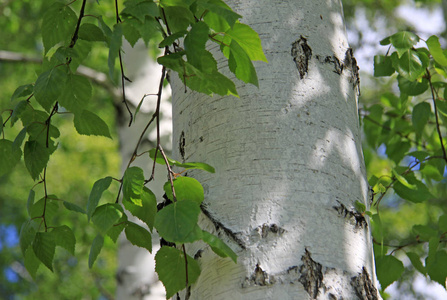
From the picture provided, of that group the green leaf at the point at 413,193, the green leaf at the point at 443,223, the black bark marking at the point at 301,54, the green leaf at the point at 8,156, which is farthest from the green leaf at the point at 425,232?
the green leaf at the point at 8,156

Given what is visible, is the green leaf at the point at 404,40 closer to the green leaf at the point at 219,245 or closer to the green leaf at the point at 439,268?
the green leaf at the point at 439,268

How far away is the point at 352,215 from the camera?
0.89 m

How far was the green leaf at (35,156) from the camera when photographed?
101cm

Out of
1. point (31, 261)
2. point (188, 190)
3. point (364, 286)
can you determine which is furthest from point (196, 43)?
point (31, 261)

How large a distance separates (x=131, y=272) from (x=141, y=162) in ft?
1.77

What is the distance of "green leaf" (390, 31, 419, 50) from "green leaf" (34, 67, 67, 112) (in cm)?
91

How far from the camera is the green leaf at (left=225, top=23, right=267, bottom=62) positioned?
83cm

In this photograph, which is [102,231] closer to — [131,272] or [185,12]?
[185,12]

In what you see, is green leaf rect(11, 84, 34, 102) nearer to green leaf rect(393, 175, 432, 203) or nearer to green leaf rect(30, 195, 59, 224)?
green leaf rect(30, 195, 59, 224)

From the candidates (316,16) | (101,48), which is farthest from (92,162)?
(316,16)

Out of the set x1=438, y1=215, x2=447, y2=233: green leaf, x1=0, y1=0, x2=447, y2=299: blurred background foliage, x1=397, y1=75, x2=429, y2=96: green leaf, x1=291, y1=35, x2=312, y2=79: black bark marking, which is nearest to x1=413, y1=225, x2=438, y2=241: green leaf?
x1=438, y1=215, x2=447, y2=233: green leaf

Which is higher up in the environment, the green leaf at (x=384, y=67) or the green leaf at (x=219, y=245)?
the green leaf at (x=384, y=67)

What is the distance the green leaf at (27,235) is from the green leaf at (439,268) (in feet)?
3.51

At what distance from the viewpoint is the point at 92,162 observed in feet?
21.4
